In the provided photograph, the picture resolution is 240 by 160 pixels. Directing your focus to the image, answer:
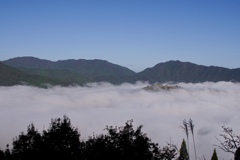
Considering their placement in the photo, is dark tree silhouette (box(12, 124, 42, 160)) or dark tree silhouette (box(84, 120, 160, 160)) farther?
dark tree silhouette (box(12, 124, 42, 160))

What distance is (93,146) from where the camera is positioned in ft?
173

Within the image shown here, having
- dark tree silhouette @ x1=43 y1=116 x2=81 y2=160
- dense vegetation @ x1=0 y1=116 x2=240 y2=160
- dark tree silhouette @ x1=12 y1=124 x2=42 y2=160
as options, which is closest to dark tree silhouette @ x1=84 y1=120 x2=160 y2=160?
dense vegetation @ x1=0 y1=116 x2=240 y2=160

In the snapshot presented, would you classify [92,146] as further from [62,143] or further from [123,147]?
[62,143]

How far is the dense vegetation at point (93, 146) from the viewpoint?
5016 cm

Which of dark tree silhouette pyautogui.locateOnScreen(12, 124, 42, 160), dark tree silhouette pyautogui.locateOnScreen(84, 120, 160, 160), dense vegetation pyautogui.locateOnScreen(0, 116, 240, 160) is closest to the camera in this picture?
dark tree silhouette pyautogui.locateOnScreen(84, 120, 160, 160)

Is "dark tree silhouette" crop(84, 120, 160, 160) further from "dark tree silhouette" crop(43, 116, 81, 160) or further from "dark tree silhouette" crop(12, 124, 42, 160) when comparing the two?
"dark tree silhouette" crop(12, 124, 42, 160)

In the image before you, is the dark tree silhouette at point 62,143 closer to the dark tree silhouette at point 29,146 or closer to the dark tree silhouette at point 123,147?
the dark tree silhouette at point 29,146

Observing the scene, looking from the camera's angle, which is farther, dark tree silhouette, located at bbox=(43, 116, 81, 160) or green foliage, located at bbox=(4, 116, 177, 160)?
dark tree silhouette, located at bbox=(43, 116, 81, 160)

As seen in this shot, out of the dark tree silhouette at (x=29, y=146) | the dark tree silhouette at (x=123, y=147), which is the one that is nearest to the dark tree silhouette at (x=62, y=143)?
the dark tree silhouette at (x=29, y=146)

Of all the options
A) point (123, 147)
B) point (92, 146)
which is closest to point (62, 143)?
point (92, 146)

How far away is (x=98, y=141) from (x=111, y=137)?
2.31m

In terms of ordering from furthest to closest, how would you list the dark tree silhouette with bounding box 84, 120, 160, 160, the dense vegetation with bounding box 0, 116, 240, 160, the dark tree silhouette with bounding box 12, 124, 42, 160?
the dark tree silhouette with bounding box 12, 124, 42, 160 < the dense vegetation with bounding box 0, 116, 240, 160 < the dark tree silhouette with bounding box 84, 120, 160, 160

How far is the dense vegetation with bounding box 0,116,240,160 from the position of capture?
5016cm

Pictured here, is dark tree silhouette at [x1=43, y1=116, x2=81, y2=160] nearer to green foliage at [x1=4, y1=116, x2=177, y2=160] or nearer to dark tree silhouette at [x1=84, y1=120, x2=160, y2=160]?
green foliage at [x1=4, y1=116, x2=177, y2=160]
